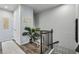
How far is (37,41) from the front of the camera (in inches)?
83.4

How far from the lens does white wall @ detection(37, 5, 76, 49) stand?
6.44 feet

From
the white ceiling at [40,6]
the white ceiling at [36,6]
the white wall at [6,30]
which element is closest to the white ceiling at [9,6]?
the white ceiling at [36,6]

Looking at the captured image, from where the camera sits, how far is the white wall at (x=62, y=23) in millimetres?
1963

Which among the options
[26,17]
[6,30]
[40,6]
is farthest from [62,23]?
[6,30]

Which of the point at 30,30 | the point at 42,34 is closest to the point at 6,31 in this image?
the point at 30,30

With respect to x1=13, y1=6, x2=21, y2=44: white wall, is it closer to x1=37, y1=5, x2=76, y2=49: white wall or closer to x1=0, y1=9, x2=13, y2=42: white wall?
x1=0, y1=9, x2=13, y2=42: white wall

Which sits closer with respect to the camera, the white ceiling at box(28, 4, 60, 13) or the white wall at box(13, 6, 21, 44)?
the white ceiling at box(28, 4, 60, 13)

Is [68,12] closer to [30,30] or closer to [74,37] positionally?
[74,37]

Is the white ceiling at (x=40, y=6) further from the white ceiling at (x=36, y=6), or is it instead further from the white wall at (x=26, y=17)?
the white wall at (x=26, y=17)

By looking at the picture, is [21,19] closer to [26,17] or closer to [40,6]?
[26,17]

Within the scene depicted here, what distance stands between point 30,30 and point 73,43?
3.66 ft

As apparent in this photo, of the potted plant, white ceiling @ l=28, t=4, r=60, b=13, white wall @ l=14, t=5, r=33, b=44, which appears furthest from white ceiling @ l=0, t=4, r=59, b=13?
the potted plant

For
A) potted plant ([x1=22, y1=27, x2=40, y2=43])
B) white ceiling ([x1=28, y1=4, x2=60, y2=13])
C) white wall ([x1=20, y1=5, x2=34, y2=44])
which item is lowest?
potted plant ([x1=22, y1=27, x2=40, y2=43])
